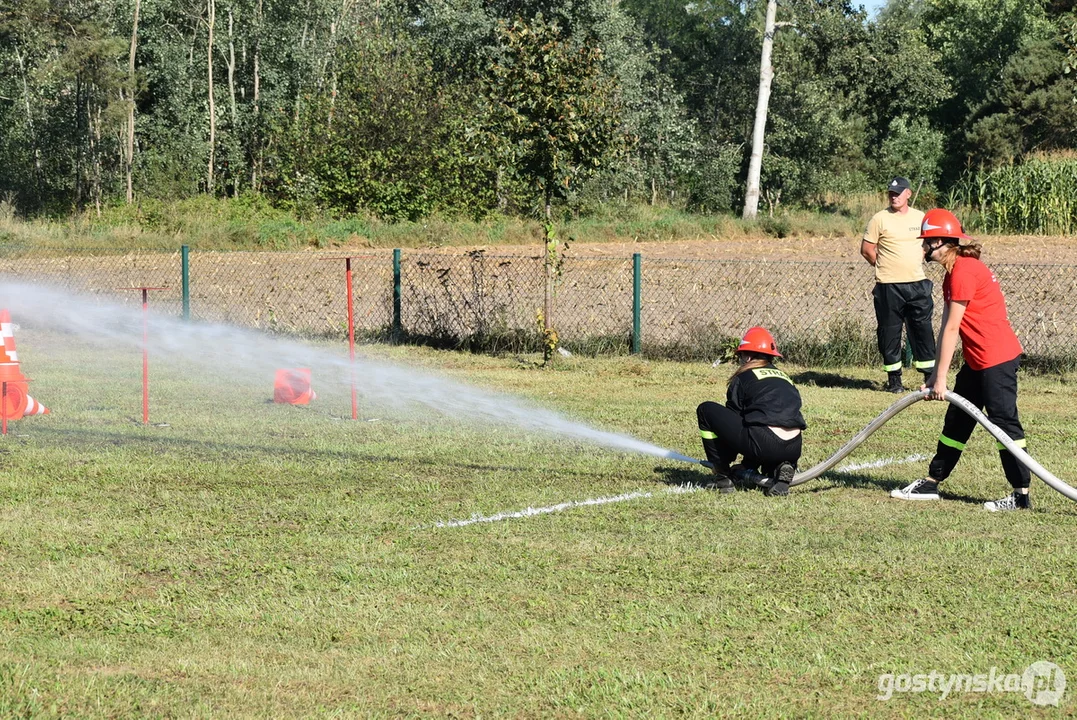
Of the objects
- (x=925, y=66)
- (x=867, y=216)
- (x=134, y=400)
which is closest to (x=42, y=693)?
(x=134, y=400)

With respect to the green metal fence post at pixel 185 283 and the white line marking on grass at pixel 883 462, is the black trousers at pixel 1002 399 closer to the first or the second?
the white line marking on grass at pixel 883 462

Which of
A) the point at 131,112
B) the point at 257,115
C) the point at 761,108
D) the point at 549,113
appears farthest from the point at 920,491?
the point at 257,115

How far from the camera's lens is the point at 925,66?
151 ft

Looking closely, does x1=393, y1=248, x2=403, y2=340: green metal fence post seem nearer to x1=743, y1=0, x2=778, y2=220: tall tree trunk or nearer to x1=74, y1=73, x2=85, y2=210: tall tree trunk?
x1=743, y1=0, x2=778, y2=220: tall tree trunk

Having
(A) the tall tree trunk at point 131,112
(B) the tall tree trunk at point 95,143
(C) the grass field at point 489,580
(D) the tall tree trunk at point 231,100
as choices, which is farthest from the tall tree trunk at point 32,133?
(C) the grass field at point 489,580

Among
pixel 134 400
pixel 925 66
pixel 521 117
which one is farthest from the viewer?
pixel 925 66

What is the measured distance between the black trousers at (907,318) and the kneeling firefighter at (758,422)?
5.00 m

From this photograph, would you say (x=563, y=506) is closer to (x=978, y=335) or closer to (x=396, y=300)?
(x=978, y=335)

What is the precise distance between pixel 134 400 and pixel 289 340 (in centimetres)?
609

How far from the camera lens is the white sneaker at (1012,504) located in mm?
7582

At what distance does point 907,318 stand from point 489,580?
7.86 metres

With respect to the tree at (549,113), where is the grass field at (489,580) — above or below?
below

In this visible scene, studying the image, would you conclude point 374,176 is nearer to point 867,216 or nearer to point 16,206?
point 867,216

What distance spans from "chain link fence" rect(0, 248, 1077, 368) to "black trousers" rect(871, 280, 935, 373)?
6.98 ft
